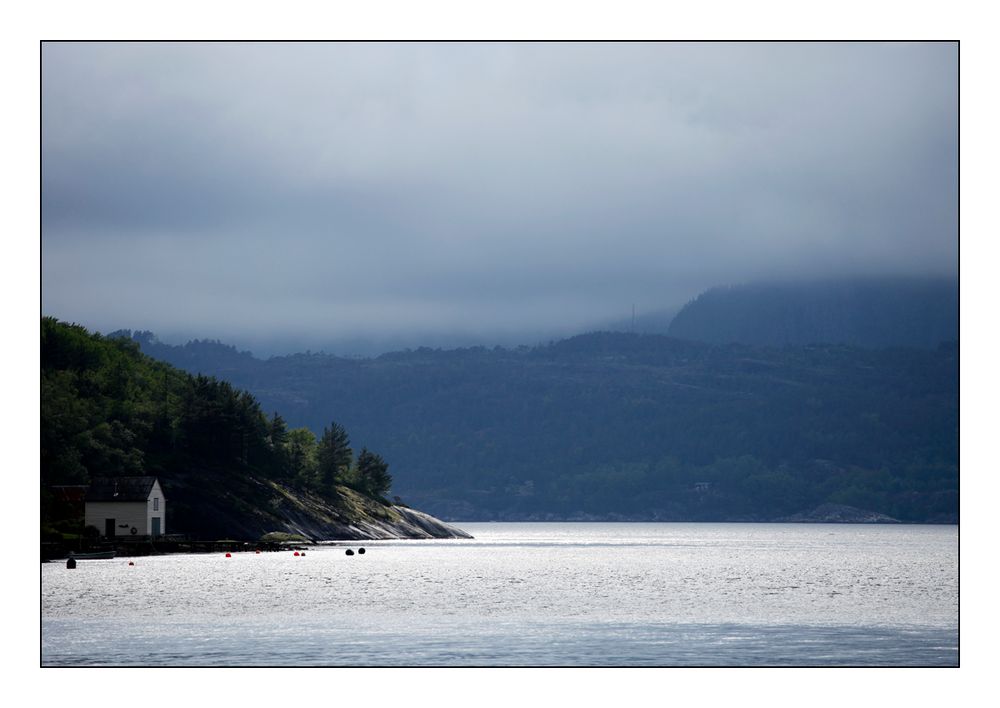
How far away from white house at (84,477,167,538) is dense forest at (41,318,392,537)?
10.4 ft

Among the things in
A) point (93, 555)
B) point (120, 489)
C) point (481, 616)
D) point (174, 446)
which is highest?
point (174, 446)

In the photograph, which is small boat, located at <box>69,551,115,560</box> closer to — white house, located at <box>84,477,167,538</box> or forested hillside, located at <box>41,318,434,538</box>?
forested hillside, located at <box>41,318,434,538</box>

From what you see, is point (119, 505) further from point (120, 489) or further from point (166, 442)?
point (166, 442)

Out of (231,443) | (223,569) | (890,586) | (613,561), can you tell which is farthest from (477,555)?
(890,586)

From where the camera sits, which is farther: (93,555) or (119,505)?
(119,505)

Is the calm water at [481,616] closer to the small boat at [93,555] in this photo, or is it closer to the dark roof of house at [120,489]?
the small boat at [93,555]

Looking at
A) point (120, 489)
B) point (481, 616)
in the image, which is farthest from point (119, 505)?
point (481, 616)

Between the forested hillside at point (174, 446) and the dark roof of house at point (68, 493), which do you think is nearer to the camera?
the dark roof of house at point (68, 493)

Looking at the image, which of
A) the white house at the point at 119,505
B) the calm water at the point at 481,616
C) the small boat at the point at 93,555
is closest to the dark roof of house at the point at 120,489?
the white house at the point at 119,505

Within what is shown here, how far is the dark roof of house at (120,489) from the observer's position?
14288 cm

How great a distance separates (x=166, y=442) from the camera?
17912cm

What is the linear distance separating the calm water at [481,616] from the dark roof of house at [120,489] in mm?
17626

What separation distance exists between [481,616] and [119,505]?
267 ft
